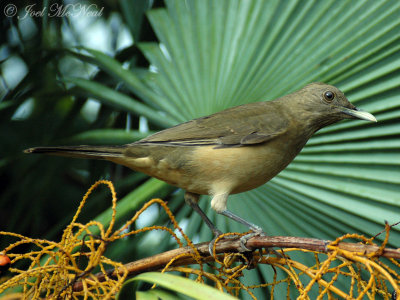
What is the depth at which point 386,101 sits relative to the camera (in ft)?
8.60

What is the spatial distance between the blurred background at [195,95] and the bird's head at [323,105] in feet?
0.41

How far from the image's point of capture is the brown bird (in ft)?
8.52

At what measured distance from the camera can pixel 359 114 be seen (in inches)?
102

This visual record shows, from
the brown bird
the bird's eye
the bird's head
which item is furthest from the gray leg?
the bird's eye

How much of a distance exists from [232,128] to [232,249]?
1.11 m

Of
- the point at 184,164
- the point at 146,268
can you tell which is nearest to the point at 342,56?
the point at 184,164

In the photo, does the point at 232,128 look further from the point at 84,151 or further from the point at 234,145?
the point at 84,151

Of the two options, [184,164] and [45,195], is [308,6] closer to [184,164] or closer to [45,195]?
[184,164]

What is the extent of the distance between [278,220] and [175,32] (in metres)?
1.53

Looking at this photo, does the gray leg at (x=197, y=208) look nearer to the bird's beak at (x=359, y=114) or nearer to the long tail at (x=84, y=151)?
the long tail at (x=84, y=151)

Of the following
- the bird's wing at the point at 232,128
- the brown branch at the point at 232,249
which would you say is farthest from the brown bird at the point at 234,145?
the brown branch at the point at 232,249

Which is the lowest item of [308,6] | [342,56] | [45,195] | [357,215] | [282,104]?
[45,195]

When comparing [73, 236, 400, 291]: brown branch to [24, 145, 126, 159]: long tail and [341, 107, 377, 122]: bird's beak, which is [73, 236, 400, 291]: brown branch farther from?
[341, 107, 377, 122]: bird's beak

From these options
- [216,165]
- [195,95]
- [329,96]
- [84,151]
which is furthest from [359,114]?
[84,151]
